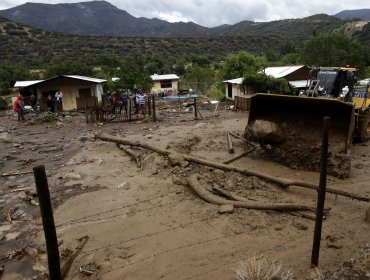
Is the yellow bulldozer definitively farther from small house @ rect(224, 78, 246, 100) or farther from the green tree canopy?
the green tree canopy

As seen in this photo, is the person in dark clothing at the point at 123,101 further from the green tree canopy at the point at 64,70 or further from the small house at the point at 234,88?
the green tree canopy at the point at 64,70

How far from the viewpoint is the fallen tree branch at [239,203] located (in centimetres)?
656

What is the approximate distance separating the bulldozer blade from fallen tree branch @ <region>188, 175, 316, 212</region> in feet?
8.87

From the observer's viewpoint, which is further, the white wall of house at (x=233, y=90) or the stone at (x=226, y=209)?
the white wall of house at (x=233, y=90)

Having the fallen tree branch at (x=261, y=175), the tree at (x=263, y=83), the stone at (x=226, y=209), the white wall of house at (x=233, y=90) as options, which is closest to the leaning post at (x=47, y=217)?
the stone at (x=226, y=209)

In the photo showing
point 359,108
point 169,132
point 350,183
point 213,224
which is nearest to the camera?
point 213,224

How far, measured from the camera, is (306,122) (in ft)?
31.1

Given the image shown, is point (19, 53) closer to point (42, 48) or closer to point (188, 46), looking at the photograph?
point (42, 48)

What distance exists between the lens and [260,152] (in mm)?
11008

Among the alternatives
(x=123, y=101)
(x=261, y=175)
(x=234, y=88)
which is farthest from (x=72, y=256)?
(x=234, y=88)

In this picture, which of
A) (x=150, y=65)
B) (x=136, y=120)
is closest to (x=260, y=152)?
(x=136, y=120)

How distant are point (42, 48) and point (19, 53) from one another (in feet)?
15.7

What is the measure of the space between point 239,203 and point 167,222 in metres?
1.45

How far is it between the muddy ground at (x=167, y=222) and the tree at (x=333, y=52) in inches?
1223
